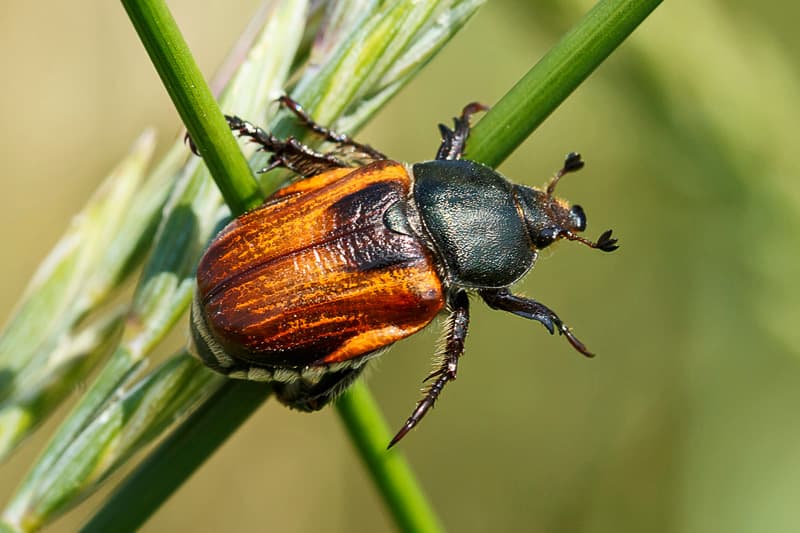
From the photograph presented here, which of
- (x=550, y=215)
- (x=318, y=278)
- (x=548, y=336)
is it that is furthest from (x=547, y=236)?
(x=548, y=336)

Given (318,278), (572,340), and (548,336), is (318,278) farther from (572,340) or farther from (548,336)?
(548,336)

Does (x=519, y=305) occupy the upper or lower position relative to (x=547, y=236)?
lower

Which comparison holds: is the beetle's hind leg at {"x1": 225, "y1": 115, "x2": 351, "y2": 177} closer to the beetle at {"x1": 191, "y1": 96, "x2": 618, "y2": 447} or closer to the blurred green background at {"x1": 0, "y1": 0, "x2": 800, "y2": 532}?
the beetle at {"x1": 191, "y1": 96, "x2": 618, "y2": 447}

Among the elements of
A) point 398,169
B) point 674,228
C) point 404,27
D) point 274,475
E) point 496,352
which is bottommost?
point 274,475

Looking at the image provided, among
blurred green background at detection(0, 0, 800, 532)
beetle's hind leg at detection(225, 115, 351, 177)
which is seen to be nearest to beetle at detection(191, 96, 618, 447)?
beetle's hind leg at detection(225, 115, 351, 177)

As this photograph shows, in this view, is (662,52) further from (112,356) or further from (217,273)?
(112,356)

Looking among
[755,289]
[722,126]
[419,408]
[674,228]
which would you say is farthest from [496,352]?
[419,408]
